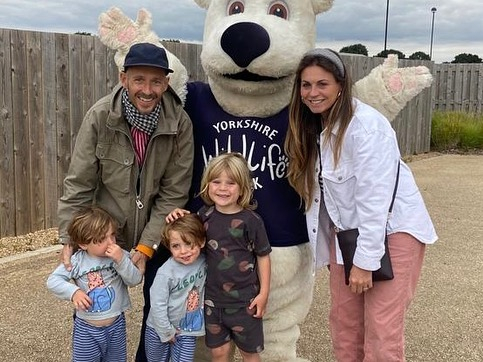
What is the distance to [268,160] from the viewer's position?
2.76 meters

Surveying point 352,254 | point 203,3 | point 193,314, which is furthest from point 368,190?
point 203,3

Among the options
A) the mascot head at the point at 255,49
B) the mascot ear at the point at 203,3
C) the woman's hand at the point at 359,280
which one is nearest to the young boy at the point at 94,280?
the mascot head at the point at 255,49

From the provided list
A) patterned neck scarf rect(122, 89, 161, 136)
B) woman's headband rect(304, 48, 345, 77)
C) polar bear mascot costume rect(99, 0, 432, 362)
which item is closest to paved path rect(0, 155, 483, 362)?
polar bear mascot costume rect(99, 0, 432, 362)

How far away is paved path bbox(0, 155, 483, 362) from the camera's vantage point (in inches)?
Result: 142

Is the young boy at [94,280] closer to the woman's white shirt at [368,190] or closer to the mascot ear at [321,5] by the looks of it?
the woman's white shirt at [368,190]

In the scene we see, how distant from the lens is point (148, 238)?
8.82 ft

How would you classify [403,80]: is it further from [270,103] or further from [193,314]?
[193,314]

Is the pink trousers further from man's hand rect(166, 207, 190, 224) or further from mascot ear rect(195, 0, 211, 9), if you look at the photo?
mascot ear rect(195, 0, 211, 9)

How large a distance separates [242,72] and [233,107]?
0.20m

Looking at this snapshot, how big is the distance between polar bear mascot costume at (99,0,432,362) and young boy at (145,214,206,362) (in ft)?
1.31

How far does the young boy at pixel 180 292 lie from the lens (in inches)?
99.0

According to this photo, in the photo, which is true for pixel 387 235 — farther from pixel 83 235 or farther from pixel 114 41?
pixel 114 41

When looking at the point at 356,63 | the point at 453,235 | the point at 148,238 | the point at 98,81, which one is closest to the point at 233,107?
the point at 148,238

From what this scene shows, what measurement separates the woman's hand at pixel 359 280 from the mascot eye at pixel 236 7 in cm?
133
